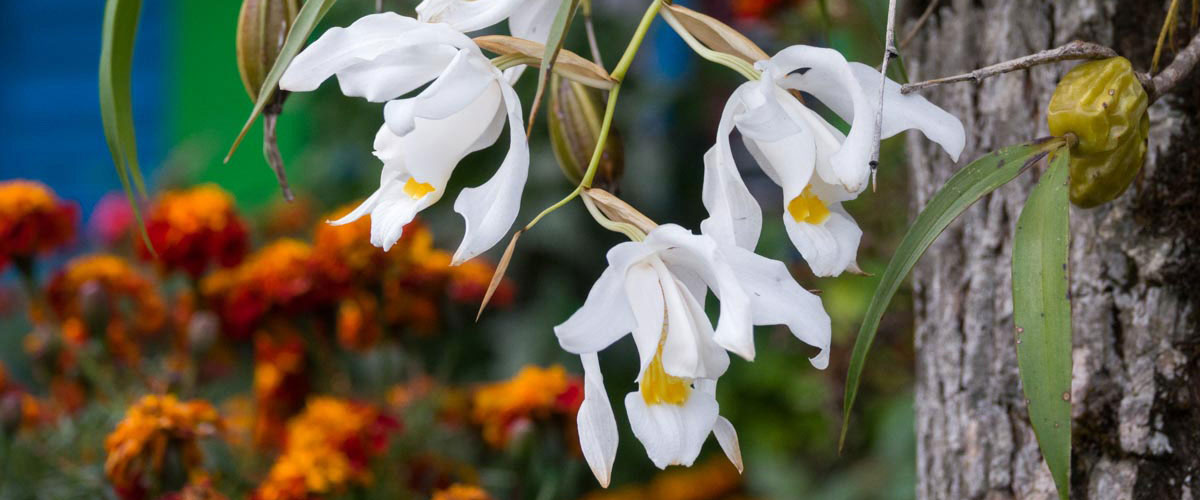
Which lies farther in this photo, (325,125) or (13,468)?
(325,125)

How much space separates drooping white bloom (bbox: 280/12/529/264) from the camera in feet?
1.54

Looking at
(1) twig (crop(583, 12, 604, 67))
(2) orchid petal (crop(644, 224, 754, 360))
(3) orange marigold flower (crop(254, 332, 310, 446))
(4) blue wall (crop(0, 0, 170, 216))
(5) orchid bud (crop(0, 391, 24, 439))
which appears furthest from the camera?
(4) blue wall (crop(0, 0, 170, 216))

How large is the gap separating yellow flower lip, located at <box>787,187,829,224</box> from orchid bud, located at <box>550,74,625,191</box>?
0.44 ft

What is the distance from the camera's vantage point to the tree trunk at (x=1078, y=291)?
69 centimetres

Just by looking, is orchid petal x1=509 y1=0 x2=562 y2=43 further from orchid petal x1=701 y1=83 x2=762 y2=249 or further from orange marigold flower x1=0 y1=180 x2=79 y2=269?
orange marigold flower x1=0 y1=180 x2=79 y2=269

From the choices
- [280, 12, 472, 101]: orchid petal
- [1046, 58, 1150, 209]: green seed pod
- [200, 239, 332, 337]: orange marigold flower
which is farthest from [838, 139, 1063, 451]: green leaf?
[200, 239, 332, 337]: orange marigold flower

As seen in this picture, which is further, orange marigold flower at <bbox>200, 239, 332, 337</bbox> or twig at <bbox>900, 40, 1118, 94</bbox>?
orange marigold flower at <bbox>200, 239, 332, 337</bbox>

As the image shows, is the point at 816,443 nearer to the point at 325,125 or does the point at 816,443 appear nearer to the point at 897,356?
the point at 897,356

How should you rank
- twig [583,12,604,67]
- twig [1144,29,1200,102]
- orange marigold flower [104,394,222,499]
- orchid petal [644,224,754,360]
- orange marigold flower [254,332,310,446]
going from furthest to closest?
orange marigold flower [254,332,310,446], orange marigold flower [104,394,222,499], twig [583,12,604,67], twig [1144,29,1200,102], orchid petal [644,224,754,360]

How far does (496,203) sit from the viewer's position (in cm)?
47

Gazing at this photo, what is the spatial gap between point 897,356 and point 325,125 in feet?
4.62

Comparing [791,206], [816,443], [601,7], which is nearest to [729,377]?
[816,443]

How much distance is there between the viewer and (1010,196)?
2.46 feet

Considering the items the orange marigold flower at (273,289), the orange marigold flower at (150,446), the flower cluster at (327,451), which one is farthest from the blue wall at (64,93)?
the orange marigold flower at (150,446)
